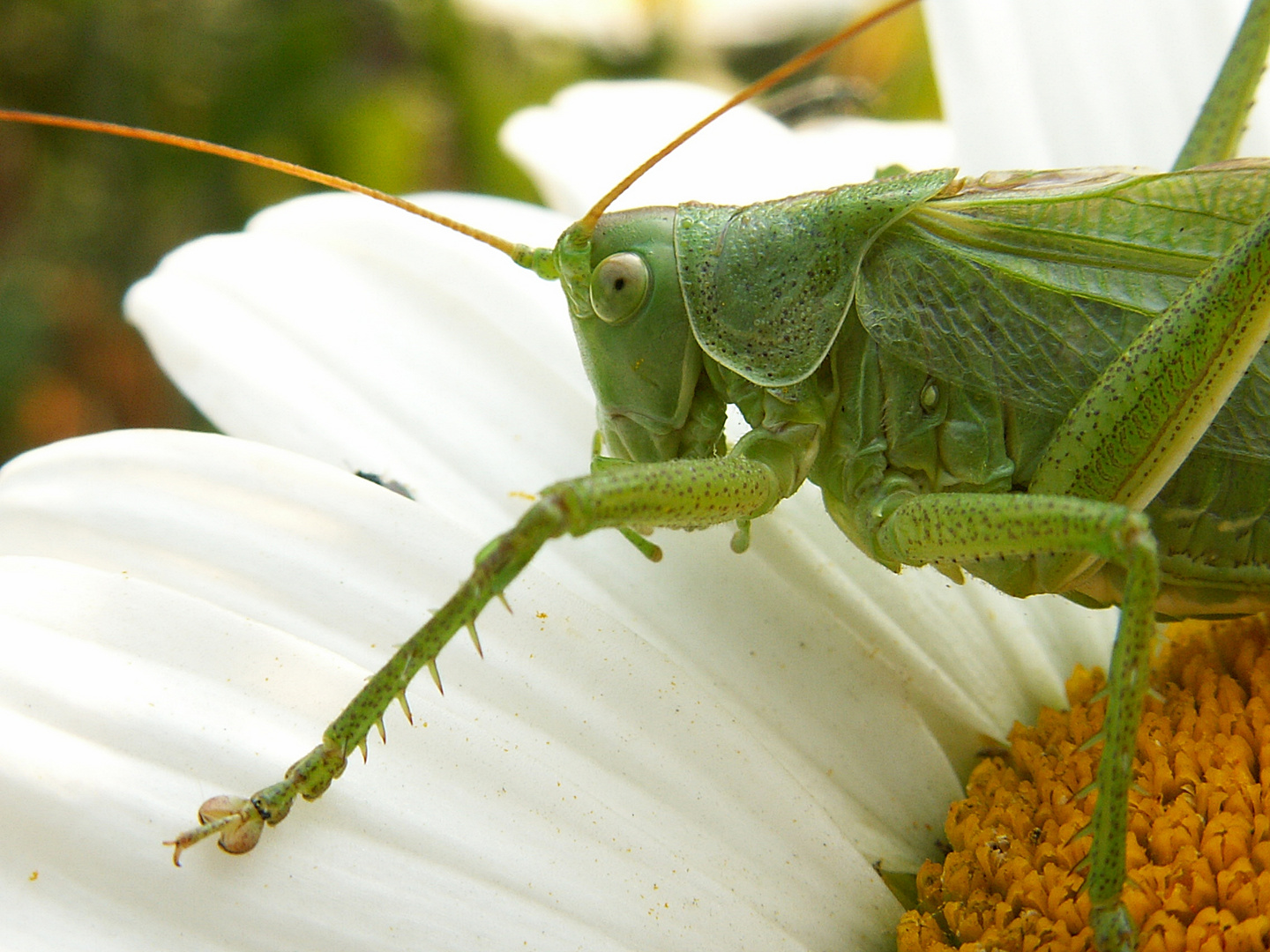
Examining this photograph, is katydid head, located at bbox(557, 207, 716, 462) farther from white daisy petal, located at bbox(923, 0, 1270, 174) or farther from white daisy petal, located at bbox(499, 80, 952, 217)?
white daisy petal, located at bbox(923, 0, 1270, 174)

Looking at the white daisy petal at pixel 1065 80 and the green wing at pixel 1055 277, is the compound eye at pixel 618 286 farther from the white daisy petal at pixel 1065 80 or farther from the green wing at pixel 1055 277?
the white daisy petal at pixel 1065 80

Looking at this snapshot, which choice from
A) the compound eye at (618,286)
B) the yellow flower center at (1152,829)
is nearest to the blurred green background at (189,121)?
the compound eye at (618,286)

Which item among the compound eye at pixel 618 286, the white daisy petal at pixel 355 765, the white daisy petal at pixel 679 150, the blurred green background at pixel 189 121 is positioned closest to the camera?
the white daisy petal at pixel 355 765

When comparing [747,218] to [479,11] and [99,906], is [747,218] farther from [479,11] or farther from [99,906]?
[479,11]

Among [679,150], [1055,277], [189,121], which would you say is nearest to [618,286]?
[1055,277]

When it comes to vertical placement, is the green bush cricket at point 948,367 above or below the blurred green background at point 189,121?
below

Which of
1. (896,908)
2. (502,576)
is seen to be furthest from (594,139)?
(896,908)

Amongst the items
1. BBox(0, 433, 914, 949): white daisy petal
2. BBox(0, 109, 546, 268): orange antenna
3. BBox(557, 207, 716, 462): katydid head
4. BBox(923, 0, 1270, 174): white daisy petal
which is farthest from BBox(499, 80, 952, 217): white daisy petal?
BBox(0, 433, 914, 949): white daisy petal

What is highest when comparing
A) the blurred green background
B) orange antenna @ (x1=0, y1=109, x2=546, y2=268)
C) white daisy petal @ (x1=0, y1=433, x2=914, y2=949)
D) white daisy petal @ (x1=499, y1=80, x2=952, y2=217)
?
the blurred green background

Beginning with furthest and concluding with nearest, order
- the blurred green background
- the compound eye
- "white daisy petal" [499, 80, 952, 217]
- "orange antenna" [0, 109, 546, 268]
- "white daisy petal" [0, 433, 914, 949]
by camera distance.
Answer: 1. the blurred green background
2. "white daisy petal" [499, 80, 952, 217]
3. the compound eye
4. "orange antenna" [0, 109, 546, 268]
5. "white daisy petal" [0, 433, 914, 949]
